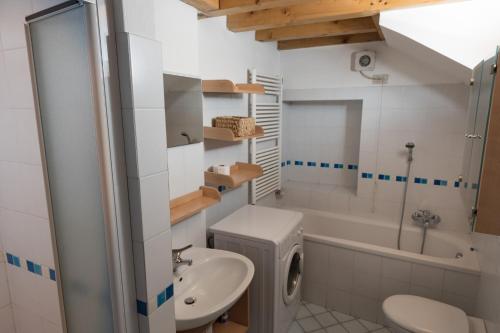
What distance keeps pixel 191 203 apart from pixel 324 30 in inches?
69.4

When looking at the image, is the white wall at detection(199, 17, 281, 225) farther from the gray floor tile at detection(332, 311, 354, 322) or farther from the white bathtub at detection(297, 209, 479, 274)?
the gray floor tile at detection(332, 311, 354, 322)

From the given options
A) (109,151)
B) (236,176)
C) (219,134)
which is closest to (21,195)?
(109,151)

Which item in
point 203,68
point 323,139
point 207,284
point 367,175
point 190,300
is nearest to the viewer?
point 190,300

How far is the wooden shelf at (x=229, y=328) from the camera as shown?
1.86 m

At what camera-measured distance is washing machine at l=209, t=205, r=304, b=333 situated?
1988mm

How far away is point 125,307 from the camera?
40.9 inches

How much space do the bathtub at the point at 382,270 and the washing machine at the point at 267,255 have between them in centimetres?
44

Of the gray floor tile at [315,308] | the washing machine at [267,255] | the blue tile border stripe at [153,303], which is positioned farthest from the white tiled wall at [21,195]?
the gray floor tile at [315,308]

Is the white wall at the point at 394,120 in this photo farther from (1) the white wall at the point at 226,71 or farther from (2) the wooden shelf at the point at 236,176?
(2) the wooden shelf at the point at 236,176

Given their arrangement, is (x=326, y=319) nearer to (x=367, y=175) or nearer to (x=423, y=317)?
(x=423, y=317)

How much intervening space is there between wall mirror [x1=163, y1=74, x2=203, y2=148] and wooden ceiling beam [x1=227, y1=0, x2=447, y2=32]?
74 centimetres

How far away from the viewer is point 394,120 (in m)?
2.91

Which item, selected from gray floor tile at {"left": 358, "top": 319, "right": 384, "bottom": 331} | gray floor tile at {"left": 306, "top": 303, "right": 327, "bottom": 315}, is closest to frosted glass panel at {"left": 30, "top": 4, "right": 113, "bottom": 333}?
gray floor tile at {"left": 306, "top": 303, "right": 327, "bottom": 315}

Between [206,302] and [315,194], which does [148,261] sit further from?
[315,194]
